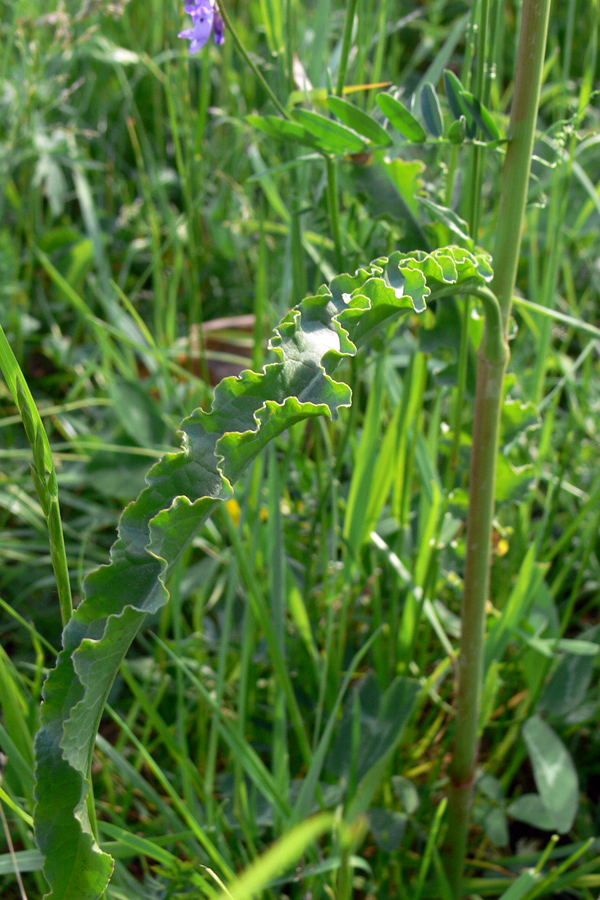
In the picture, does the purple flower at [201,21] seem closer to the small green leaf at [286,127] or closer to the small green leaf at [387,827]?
the small green leaf at [286,127]

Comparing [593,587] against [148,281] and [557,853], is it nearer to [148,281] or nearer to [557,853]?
[557,853]

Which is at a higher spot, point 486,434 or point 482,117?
point 482,117

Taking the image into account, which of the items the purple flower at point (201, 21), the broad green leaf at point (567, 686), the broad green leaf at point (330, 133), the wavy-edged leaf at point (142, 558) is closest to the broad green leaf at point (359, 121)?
the broad green leaf at point (330, 133)

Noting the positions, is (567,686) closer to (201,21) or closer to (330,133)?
(330,133)

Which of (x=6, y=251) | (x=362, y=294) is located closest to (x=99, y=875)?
(x=362, y=294)

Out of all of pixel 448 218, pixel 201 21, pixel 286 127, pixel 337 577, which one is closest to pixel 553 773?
pixel 337 577

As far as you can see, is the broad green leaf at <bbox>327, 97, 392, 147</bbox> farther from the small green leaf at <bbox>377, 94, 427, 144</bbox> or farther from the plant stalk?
the plant stalk
